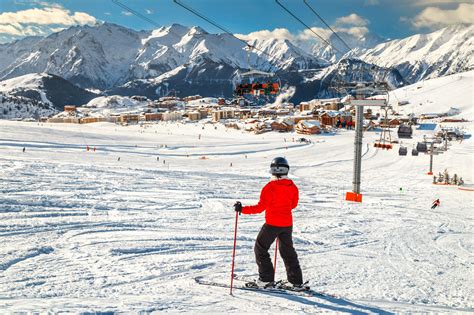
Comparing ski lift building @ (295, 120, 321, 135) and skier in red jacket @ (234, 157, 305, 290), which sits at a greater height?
ski lift building @ (295, 120, 321, 135)

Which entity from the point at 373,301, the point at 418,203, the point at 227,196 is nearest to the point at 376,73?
the point at 418,203

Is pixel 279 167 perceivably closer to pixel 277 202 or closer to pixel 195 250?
pixel 277 202

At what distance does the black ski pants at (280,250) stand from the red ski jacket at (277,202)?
109 mm

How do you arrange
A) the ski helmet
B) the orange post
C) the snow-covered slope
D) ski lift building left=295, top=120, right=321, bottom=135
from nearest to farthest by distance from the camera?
the ski helmet, the orange post, ski lift building left=295, top=120, right=321, bottom=135, the snow-covered slope

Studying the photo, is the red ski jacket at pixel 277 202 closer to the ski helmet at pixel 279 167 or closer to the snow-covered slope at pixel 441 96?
the ski helmet at pixel 279 167

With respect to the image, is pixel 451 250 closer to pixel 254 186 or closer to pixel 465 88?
pixel 254 186

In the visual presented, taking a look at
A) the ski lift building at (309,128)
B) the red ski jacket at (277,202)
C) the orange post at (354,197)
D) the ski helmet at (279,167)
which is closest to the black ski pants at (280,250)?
the red ski jacket at (277,202)

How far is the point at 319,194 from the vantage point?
15297 millimetres

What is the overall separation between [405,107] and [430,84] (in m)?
44.8

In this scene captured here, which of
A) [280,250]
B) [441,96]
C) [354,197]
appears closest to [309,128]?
[354,197]

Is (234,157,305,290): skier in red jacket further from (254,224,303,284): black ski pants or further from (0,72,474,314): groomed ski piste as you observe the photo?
(0,72,474,314): groomed ski piste

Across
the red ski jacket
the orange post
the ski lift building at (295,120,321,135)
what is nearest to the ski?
the red ski jacket

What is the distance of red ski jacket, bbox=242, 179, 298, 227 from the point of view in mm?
4797

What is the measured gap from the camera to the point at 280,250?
496 cm
